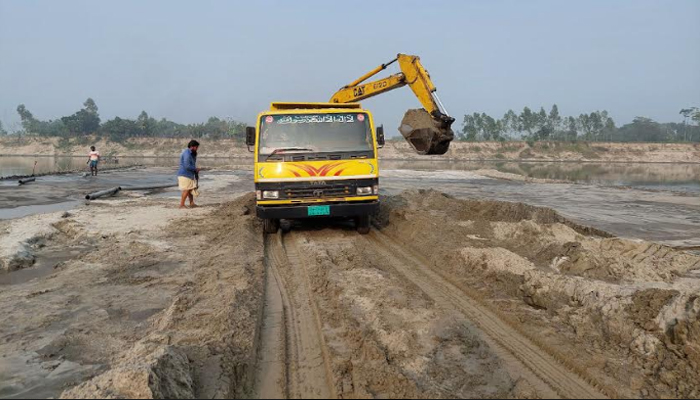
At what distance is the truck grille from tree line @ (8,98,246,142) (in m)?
73.0

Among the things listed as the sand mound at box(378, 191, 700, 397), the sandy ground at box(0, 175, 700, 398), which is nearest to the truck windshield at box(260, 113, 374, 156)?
the sandy ground at box(0, 175, 700, 398)

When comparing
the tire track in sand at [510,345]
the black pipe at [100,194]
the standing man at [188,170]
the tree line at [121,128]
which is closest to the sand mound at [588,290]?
the tire track in sand at [510,345]

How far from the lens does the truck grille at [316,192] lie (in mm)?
7582

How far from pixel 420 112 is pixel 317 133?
2834 millimetres

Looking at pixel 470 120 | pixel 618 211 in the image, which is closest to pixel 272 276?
pixel 618 211

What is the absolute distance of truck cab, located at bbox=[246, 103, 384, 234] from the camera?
759cm

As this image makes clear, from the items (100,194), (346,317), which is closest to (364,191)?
(346,317)

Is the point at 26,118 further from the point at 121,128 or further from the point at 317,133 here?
the point at 317,133

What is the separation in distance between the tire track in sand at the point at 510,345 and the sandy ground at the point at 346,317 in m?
0.02

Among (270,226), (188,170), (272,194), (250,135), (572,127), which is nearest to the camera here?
(272,194)

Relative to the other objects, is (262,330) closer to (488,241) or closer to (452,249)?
(452,249)

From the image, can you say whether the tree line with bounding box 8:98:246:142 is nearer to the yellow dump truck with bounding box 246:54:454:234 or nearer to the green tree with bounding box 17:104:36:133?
the green tree with bounding box 17:104:36:133

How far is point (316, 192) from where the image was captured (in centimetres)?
761

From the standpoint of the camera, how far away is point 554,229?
26.0 ft
